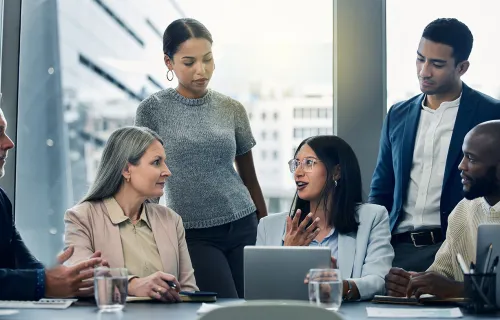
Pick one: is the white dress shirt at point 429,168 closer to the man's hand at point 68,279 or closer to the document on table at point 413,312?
the document on table at point 413,312

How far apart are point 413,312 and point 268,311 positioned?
0.89 metres

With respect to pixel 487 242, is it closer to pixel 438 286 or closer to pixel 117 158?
pixel 438 286

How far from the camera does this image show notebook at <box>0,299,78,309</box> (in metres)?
2.52

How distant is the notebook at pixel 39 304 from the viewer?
2524mm

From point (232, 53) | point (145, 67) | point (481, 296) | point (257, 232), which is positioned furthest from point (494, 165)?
point (145, 67)

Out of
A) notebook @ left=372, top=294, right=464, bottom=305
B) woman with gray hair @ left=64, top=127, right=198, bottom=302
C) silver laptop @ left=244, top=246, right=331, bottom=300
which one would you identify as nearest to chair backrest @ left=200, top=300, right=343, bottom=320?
silver laptop @ left=244, top=246, right=331, bottom=300

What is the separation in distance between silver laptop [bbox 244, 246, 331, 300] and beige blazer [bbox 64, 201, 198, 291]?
67 centimetres

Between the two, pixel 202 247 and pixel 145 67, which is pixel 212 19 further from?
pixel 202 247

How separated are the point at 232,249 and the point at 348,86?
1.06 m

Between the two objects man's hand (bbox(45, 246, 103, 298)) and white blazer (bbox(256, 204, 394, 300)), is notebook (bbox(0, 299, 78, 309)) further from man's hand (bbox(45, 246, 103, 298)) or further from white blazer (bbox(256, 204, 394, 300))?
white blazer (bbox(256, 204, 394, 300))

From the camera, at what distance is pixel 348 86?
3.96 meters

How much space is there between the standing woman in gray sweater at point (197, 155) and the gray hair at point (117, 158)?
203 mm

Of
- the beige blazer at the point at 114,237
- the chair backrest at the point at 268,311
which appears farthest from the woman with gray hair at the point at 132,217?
the chair backrest at the point at 268,311

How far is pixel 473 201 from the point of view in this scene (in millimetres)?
3047
